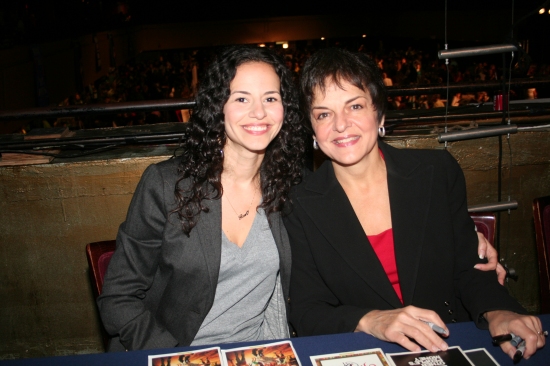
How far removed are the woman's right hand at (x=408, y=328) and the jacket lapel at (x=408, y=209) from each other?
31 cm

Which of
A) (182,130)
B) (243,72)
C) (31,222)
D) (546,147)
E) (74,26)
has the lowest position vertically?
(31,222)

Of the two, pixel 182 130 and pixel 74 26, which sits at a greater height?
pixel 74 26

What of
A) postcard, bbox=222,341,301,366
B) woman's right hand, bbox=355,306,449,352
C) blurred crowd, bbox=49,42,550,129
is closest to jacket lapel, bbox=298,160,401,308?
woman's right hand, bbox=355,306,449,352

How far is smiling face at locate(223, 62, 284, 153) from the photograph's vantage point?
186cm

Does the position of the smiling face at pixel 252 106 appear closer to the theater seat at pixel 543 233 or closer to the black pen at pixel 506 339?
the black pen at pixel 506 339

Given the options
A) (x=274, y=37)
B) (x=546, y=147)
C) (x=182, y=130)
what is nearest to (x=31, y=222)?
(x=182, y=130)

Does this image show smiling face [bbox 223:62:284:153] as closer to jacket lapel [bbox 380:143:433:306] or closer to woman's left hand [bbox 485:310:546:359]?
jacket lapel [bbox 380:143:433:306]

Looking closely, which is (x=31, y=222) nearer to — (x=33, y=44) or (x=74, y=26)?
(x=33, y=44)

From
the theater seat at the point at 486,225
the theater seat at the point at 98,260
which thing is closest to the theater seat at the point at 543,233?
the theater seat at the point at 486,225

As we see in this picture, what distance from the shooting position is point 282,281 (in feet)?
6.33

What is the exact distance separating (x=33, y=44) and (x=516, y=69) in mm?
10565

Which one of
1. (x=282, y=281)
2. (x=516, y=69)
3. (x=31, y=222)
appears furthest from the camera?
(x=516, y=69)

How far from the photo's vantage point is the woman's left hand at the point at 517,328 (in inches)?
54.9

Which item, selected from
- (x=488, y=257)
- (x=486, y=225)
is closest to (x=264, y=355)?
(x=488, y=257)
